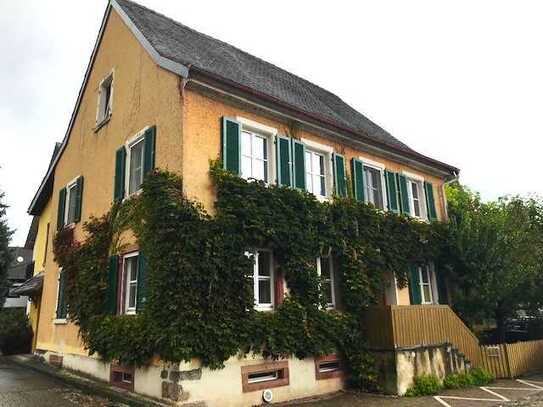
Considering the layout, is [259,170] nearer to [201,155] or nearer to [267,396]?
[201,155]

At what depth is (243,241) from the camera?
9539 mm

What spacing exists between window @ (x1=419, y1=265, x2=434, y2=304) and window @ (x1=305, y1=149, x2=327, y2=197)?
15.3ft

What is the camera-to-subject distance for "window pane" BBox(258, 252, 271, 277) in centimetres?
1024

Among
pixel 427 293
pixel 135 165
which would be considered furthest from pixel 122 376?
pixel 427 293

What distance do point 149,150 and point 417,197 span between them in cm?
938

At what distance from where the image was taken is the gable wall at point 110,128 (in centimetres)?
1027

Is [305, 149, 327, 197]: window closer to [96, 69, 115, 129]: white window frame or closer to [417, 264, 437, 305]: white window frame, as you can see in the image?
[417, 264, 437, 305]: white window frame

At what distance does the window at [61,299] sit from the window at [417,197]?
11.3m

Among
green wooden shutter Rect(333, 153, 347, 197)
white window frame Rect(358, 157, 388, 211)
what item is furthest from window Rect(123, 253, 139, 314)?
white window frame Rect(358, 157, 388, 211)

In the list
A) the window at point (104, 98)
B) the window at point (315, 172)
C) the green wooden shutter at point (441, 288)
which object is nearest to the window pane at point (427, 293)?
the green wooden shutter at point (441, 288)

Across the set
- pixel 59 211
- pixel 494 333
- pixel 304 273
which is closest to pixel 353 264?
pixel 304 273

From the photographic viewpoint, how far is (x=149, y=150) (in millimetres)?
10609

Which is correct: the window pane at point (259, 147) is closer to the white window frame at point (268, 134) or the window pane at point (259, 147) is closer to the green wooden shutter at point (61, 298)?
the white window frame at point (268, 134)

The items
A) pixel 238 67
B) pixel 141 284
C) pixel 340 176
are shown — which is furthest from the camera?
pixel 238 67
